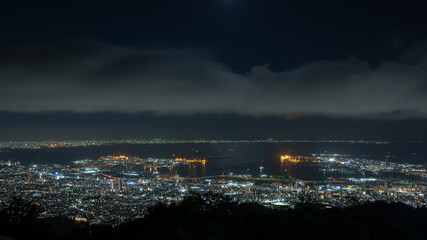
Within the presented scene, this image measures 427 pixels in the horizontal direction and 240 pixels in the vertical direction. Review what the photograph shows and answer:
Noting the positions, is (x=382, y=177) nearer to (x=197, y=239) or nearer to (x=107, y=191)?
(x=107, y=191)

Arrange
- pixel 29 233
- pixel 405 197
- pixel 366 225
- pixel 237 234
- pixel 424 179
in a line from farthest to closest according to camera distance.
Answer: pixel 424 179 → pixel 405 197 → pixel 366 225 → pixel 29 233 → pixel 237 234

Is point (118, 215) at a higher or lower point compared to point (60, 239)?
lower

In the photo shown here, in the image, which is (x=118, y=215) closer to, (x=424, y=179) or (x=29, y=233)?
(x=29, y=233)

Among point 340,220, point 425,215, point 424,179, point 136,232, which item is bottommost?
point 424,179

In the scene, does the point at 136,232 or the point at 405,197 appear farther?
the point at 405,197

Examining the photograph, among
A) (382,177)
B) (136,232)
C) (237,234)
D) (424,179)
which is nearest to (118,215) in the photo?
(136,232)

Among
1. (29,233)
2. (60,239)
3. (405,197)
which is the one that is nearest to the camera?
(29,233)

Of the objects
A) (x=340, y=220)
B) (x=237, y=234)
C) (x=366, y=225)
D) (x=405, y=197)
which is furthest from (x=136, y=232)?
(x=405, y=197)
